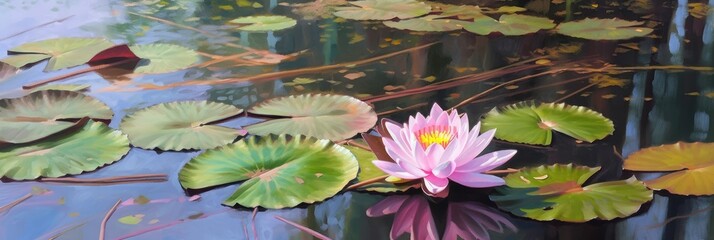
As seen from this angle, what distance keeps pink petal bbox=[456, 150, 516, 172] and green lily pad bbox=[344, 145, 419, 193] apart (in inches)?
2.1

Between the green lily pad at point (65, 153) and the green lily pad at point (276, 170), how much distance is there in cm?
11

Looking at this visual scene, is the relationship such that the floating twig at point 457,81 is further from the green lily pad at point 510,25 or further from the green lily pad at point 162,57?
the green lily pad at point 162,57

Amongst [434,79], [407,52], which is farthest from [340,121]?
[407,52]

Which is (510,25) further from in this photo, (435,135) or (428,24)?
(435,135)

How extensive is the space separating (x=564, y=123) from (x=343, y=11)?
722mm

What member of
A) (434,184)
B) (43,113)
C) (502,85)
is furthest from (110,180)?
(502,85)

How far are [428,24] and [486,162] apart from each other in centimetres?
71

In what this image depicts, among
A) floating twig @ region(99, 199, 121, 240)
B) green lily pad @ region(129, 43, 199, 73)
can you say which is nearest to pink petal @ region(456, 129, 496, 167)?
floating twig @ region(99, 199, 121, 240)

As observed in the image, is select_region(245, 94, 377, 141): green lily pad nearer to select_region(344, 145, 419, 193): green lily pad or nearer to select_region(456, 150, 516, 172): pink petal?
select_region(344, 145, 419, 193): green lily pad

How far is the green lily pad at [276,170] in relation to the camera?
0.67m

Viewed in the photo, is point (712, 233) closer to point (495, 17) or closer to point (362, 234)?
point (362, 234)

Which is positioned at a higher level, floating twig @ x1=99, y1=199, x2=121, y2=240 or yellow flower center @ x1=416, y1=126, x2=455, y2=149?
yellow flower center @ x1=416, y1=126, x2=455, y2=149

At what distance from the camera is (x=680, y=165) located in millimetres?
725

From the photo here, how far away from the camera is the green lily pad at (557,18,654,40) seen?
1.24 metres
